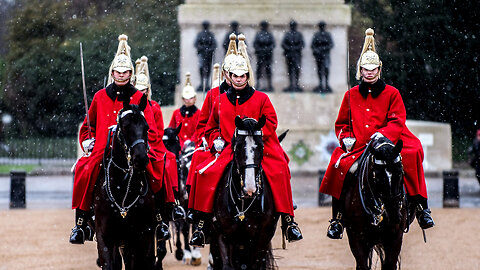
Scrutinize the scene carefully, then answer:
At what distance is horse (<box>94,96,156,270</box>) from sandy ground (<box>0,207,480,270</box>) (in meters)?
2.01

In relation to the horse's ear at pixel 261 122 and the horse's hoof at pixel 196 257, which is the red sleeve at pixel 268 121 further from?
the horse's hoof at pixel 196 257

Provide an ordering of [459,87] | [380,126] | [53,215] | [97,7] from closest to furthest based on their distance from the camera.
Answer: [380,126] → [53,215] → [459,87] → [97,7]

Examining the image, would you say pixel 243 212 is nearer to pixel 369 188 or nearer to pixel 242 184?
pixel 242 184

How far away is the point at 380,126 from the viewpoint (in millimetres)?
11422

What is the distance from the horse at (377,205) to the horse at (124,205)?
2.12m

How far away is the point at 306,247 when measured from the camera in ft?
55.5

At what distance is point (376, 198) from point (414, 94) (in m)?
34.5

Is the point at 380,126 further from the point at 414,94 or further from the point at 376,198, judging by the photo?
the point at 414,94

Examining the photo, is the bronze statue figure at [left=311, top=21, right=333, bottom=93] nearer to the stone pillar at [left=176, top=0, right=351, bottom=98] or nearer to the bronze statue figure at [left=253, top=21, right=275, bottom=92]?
the stone pillar at [left=176, top=0, right=351, bottom=98]

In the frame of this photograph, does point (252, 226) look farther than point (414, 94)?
No

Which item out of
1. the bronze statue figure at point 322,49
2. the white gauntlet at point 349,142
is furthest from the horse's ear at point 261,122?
the bronze statue figure at point 322,49

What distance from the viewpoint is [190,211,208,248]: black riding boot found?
10.5 metres

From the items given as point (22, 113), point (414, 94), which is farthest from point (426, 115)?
point (22, 113)

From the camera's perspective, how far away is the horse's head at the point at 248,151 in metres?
9.55
